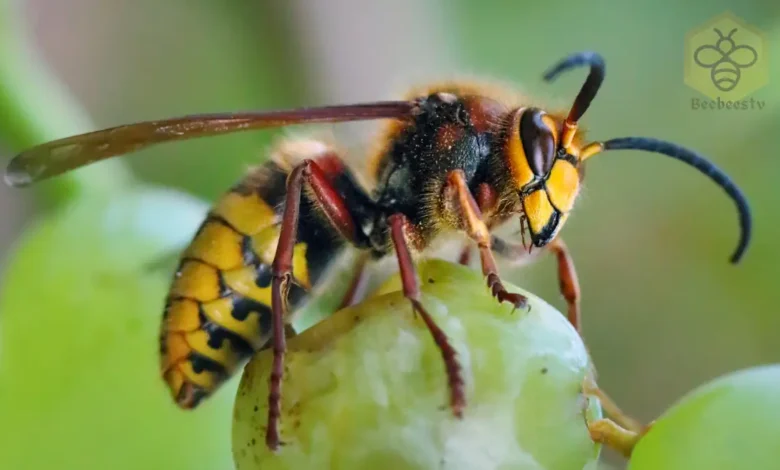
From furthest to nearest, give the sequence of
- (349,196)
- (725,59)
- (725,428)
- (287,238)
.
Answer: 1. (725,59)
2. (349,196)
3. (287,238)
4. (725,428)

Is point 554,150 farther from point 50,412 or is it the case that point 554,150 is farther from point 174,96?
point 174,96

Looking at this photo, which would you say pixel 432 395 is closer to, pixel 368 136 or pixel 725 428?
pixel 725 428

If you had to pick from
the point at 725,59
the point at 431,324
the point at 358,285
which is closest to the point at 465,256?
the point at 358,285

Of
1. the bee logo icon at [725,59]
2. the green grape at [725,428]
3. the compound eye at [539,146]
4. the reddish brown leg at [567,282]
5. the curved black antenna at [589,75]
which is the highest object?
the curved black antenna at [589,75]

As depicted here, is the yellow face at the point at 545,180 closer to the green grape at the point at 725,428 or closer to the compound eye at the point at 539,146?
the compound eye at the point at 539,146

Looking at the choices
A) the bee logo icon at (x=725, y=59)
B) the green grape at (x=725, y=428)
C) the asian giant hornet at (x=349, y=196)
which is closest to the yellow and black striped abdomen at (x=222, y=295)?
the asian giant hornet at (x=349, y=196)

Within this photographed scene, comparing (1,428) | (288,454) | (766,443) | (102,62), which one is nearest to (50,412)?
(1,428)

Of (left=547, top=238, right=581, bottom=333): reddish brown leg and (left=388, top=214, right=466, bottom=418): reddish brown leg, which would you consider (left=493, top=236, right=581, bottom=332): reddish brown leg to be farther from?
(left=388, top=214, right=466, bottom=418): reddish brown leg
